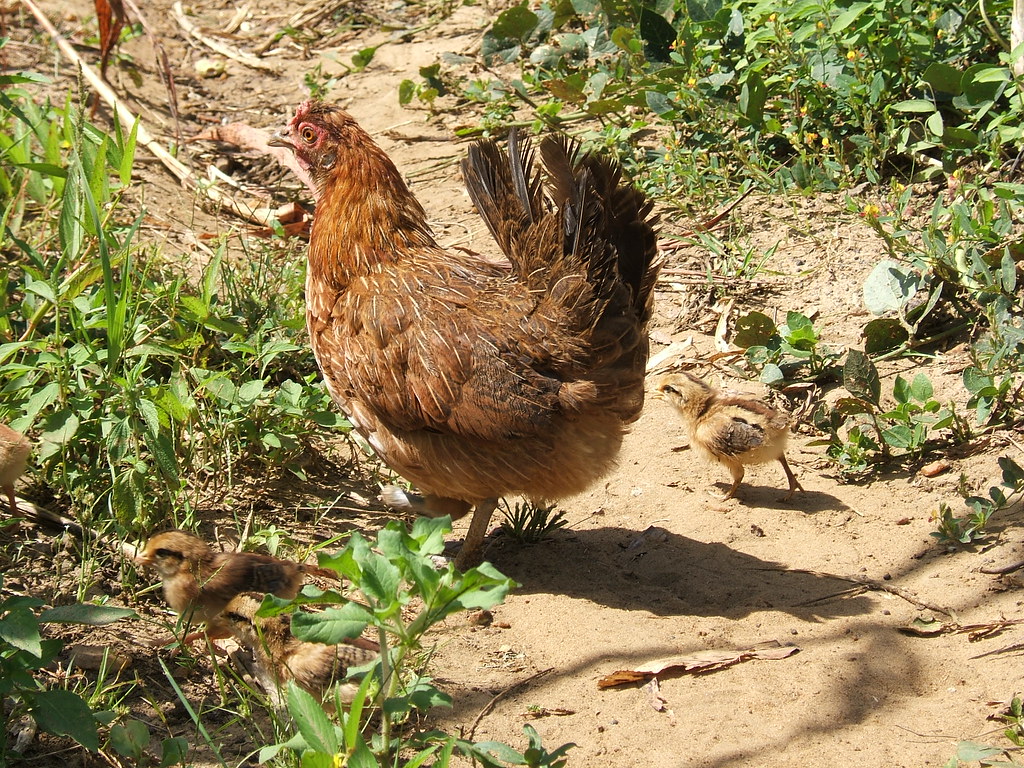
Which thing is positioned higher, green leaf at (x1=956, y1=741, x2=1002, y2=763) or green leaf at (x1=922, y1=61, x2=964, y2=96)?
green leaf at (x1=922, y1=61, x2=964, y2=96)

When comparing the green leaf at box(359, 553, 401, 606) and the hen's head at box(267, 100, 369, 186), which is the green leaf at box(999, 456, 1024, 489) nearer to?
the green leaf at box(359, 553, 401, 606)

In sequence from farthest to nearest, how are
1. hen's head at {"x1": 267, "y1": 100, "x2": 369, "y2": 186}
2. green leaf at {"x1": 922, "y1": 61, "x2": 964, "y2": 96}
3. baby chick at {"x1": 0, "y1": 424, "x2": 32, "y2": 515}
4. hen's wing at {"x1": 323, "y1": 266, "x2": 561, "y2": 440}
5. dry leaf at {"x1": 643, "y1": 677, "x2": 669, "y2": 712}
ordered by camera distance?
1. green leaf at {"x1": 922, "y1": 61, "x2": 964, "y2": 96}
2. hen's head at {"x1": 267, "y1": 100, "x2": 369, "y2": 186}
3. hen's wing at {"x1": 323, "y1": 266, "x2": 561, "y2": 440}
4. baby chick at {"x1": 0, "y1": 424, "x2": 32, "y2": 515}
5. dry leaf at {"x1": 643, "y1": 677, "x2": 669, "y2": 712}

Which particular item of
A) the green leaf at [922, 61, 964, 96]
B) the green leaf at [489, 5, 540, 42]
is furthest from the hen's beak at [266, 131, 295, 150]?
the green leaf at [922, 61, 964, 96]

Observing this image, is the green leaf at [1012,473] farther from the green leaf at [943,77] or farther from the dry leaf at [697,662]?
the green leaf at [943,77]

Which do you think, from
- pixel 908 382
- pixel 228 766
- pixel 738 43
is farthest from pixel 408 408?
pixel 738 43

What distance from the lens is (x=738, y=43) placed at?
7012 mm

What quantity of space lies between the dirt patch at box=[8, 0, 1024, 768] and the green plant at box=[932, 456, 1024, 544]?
98 millimetres

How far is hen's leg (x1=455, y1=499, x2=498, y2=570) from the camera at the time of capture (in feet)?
14.9

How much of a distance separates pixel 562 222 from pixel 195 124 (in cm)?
559

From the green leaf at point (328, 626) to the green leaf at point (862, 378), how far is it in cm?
331

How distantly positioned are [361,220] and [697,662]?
249cm

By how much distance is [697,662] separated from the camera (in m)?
3.74

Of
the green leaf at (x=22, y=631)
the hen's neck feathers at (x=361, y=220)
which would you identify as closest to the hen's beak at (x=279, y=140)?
the hen's neck feathers at (x=361, y=220)

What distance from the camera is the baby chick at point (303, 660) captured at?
3359 mm
